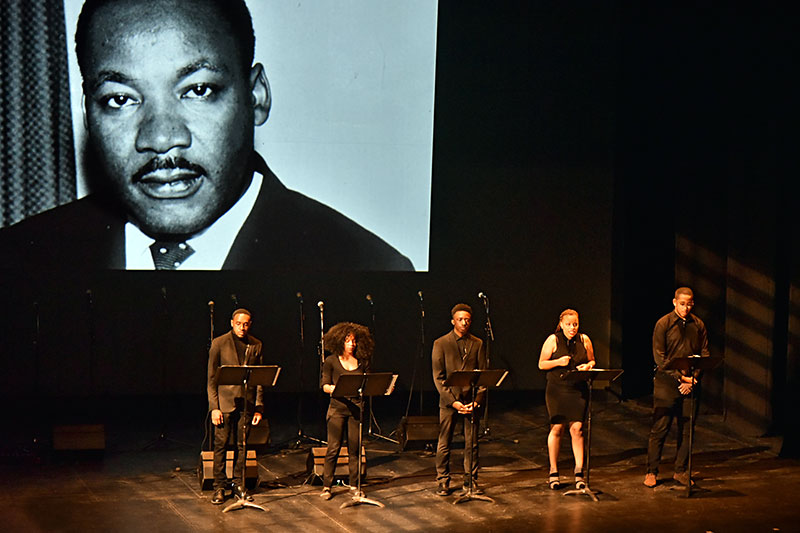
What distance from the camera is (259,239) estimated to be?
1147 cm

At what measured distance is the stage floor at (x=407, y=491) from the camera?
7.74 meters

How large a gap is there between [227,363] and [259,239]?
3.41m

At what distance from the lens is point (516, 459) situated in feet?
32.1

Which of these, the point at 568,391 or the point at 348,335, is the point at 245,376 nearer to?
the point at 348,335

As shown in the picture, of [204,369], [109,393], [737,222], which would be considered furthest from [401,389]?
[737,222]

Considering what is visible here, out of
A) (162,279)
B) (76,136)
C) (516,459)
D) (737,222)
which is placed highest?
(76,136)

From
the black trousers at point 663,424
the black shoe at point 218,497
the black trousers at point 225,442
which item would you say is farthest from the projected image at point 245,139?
the black trousers at point 663,424

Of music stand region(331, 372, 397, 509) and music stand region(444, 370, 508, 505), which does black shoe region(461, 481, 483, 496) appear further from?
music stand region(331, 372, 397, 509)

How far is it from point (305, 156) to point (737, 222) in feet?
14.5

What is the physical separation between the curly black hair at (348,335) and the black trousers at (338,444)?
486 millimetres

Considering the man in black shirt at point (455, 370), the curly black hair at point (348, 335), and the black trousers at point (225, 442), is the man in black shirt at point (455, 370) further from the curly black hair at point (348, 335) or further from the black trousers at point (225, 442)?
the black trousers at point (225, 442)

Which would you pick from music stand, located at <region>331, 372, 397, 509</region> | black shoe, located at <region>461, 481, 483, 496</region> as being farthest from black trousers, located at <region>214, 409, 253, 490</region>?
black shoe, located at <region>461, 481, 483, 496</region>

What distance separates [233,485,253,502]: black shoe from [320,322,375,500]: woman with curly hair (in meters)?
0.56

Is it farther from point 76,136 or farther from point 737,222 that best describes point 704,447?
point 76,136
